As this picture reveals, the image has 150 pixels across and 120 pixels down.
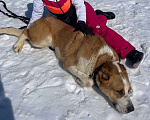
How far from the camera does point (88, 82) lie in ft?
10.0

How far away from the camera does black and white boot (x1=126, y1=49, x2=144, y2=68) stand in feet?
11.2

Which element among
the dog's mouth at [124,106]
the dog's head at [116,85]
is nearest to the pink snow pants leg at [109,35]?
the dog's head at [116,85]

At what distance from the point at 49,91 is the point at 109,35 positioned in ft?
6.45

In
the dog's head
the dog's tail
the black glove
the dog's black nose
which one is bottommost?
the dog's black nose

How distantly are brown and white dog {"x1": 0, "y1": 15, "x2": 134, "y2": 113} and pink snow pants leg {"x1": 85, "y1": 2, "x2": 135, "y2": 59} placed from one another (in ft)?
1.83

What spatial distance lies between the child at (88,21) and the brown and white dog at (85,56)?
0.33m

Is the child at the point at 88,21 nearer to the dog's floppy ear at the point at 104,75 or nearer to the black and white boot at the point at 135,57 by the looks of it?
the black and white boot at the point at 135,57

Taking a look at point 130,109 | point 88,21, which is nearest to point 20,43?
point 88,21

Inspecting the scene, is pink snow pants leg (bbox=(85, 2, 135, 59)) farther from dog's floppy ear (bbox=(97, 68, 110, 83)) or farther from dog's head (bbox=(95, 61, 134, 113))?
dog's floppy ear (bbox=(97, 68, 110, 83))

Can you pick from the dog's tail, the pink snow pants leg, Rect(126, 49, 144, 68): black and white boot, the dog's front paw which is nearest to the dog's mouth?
Rect(126, 49, 144, 68): black and white boot

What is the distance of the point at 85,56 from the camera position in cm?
311

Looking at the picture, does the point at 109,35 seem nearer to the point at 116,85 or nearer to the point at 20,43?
the point at 116,85

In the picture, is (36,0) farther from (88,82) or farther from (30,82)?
(88,82)

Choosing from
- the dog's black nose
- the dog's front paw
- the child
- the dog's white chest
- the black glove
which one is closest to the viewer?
the dog's black nose
